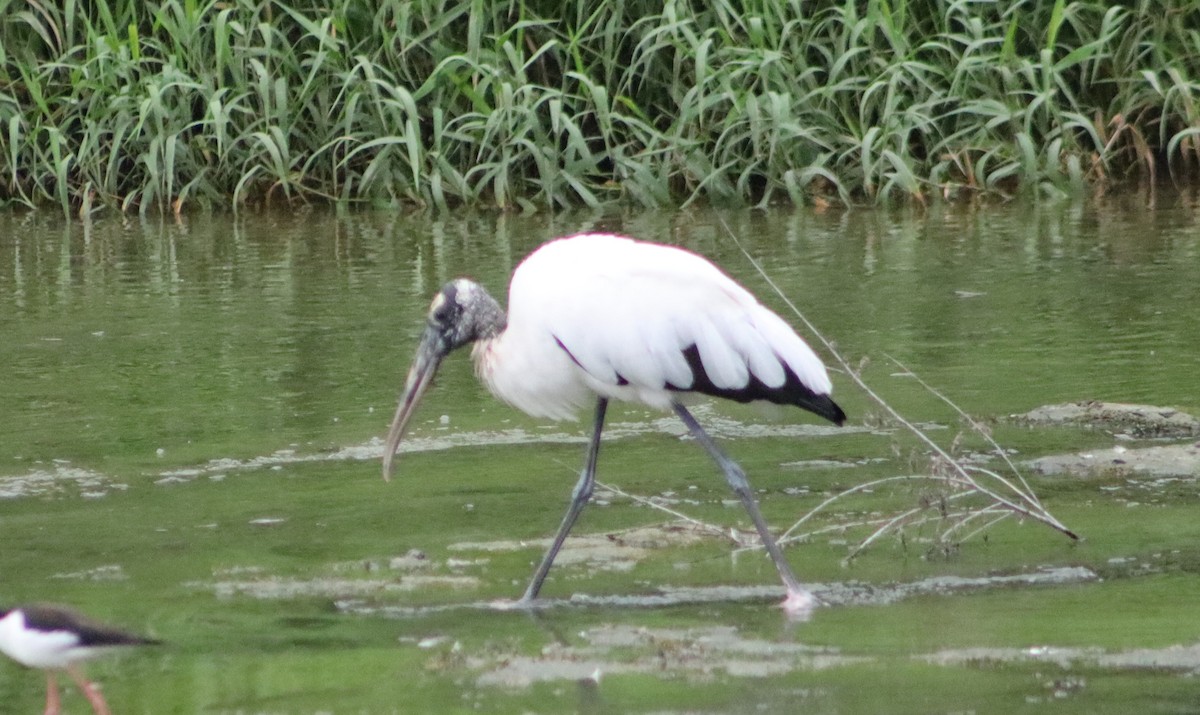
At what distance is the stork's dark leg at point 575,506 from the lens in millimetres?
5227

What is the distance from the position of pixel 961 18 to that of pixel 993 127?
71 cm

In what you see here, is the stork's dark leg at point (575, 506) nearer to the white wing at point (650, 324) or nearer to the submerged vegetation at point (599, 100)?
the white wing at point (650, 324)

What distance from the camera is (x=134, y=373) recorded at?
8.50 m

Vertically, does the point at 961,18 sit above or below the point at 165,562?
above

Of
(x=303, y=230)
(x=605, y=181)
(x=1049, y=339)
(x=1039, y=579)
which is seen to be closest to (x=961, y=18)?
(x=605, y=181)

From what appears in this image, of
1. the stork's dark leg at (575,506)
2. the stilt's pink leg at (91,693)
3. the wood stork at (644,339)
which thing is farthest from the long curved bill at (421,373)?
the stilt's pink leg at (91,693)

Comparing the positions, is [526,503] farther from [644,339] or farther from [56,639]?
[56,639]

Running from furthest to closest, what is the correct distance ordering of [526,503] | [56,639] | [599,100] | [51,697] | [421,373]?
[599,100] < [526,503] < [421,373] < [51,697] < [56,639]

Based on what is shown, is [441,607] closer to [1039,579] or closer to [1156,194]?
[1039,579]

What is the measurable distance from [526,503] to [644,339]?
0.95 meters

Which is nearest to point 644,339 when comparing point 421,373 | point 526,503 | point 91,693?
point 421,373

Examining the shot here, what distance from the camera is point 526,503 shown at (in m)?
6.24

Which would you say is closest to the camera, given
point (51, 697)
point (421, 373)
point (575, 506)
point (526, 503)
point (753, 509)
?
point (51, 697)

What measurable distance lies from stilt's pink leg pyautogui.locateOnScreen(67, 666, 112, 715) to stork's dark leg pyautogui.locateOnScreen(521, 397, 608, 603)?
1191mm
